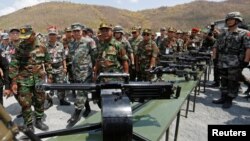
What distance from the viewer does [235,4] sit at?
246 ft

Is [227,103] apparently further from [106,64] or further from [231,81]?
[106,64]

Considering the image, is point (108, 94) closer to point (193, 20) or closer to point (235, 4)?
point (193, 20)

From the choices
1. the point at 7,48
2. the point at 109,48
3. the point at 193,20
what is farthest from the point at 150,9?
the point at 109,48

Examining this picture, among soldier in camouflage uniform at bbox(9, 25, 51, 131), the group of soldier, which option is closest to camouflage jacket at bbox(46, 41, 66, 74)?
the group of soldier

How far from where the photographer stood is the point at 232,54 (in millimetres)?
7160

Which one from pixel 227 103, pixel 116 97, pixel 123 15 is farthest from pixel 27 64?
pixel 123 15

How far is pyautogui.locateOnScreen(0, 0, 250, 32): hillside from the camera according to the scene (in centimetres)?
5794

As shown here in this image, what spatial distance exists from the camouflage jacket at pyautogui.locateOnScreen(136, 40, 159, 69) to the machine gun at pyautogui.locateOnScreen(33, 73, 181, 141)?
4775mm

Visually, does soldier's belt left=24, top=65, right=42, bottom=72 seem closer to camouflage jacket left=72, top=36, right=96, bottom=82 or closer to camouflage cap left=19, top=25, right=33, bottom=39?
camouflage cap left=19, top=25, right=33, bottom=39

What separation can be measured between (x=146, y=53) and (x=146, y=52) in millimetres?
24

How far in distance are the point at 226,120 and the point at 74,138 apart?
452 centimetres

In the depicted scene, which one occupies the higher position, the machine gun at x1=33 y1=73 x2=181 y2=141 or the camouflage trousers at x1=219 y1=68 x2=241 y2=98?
the machine gun at x1=33 y1=73 x2=181 y2=141

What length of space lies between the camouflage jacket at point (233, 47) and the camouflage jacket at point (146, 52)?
55.2 inches

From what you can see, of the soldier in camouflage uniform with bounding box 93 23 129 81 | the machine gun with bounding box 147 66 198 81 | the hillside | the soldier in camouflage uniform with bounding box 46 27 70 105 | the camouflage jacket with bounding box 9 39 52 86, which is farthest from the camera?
the hillside
